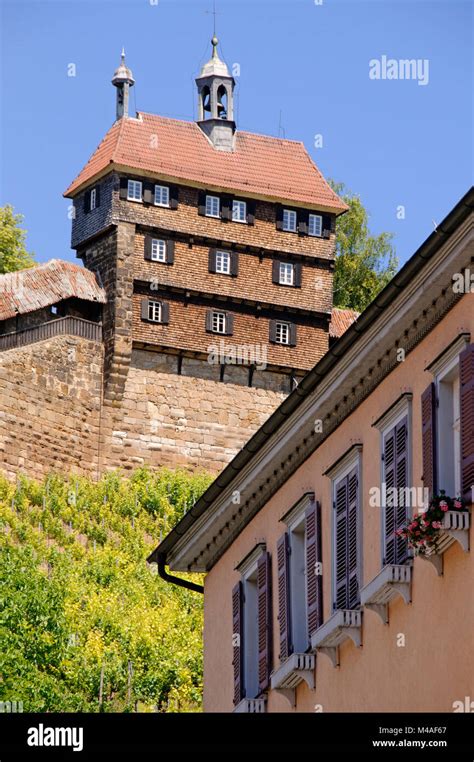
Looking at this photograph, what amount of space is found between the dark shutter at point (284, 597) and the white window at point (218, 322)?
45338 millimetres

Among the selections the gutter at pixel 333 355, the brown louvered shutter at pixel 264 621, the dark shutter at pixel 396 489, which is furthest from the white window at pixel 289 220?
the dark shutter at pixel 396 489

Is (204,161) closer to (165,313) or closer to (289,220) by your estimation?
(289,220)

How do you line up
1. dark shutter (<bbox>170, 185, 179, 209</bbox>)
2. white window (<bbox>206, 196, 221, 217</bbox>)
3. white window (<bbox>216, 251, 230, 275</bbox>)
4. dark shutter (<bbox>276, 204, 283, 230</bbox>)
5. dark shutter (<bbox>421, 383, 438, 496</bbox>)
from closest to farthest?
dark shutter (<bbox>421, 383, 438, 496</bbox>) → dark shutter (<bbox>170, 185, 179, 209</bbox>) → white window (<bbox>216, 251, 230, 275</bbox>) → white window (<bbox>206, 196, 221, 217</bbox>) → dark shutter (<bbox>276, 204, 283, 230</bbox>)

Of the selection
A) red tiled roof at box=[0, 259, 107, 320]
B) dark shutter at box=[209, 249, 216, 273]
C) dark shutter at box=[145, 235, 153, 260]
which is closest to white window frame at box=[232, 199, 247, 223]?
dark shutter at box=[209, 249, 216, 273]

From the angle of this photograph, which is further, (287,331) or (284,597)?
(287,331)

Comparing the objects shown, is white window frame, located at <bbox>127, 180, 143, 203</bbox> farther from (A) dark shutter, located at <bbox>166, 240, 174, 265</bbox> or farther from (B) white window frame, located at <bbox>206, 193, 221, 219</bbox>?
(B) white window frame, located at <bbox>206, 193, 221, 219</bbox>

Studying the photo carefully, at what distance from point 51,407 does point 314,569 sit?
142 ft

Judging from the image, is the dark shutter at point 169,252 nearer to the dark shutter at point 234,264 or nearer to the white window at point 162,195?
the white window at point 162,195

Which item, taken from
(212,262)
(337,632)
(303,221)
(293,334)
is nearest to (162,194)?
(212,262)

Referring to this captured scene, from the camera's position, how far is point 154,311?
7038 cm

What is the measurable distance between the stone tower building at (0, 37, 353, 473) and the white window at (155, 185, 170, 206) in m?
0.03

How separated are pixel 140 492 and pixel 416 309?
147ft

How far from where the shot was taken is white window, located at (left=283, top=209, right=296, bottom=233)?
2921 inches

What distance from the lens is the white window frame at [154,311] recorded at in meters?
70.3
